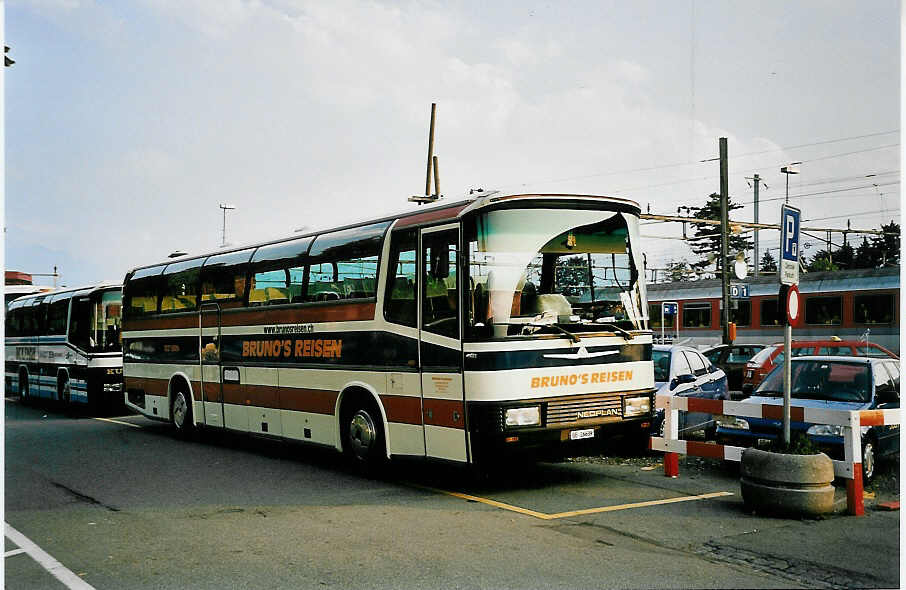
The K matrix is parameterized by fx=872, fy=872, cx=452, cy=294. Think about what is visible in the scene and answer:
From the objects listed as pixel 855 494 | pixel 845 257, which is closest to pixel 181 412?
pixel 855 494

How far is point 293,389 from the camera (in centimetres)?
1163

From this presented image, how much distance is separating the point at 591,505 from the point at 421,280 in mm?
2931

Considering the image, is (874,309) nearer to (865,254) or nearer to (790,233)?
(865,254)

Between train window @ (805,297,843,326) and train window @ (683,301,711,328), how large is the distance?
4.72 metres

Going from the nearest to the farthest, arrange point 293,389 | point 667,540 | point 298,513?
point 667,540 < point 298,513 < point 293,389

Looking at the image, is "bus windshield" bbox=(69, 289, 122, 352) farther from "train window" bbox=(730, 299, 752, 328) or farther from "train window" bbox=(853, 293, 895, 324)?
"train window" bbox=(853, 293, 895, 324)

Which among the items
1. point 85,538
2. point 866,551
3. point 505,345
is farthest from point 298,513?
point 866,551

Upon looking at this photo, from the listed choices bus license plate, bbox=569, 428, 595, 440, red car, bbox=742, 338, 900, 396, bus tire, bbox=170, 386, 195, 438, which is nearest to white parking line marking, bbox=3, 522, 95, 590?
bus license plate, bbox=569, 428, 595, 440

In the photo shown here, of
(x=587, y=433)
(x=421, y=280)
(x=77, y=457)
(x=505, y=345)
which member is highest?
(x=421, y=280)

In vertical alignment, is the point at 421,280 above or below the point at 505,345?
above

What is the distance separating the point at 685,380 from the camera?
12414 mm

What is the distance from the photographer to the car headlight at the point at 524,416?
8477mm

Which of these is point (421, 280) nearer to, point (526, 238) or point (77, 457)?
point (526, 238)

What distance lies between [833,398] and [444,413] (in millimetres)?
4809
